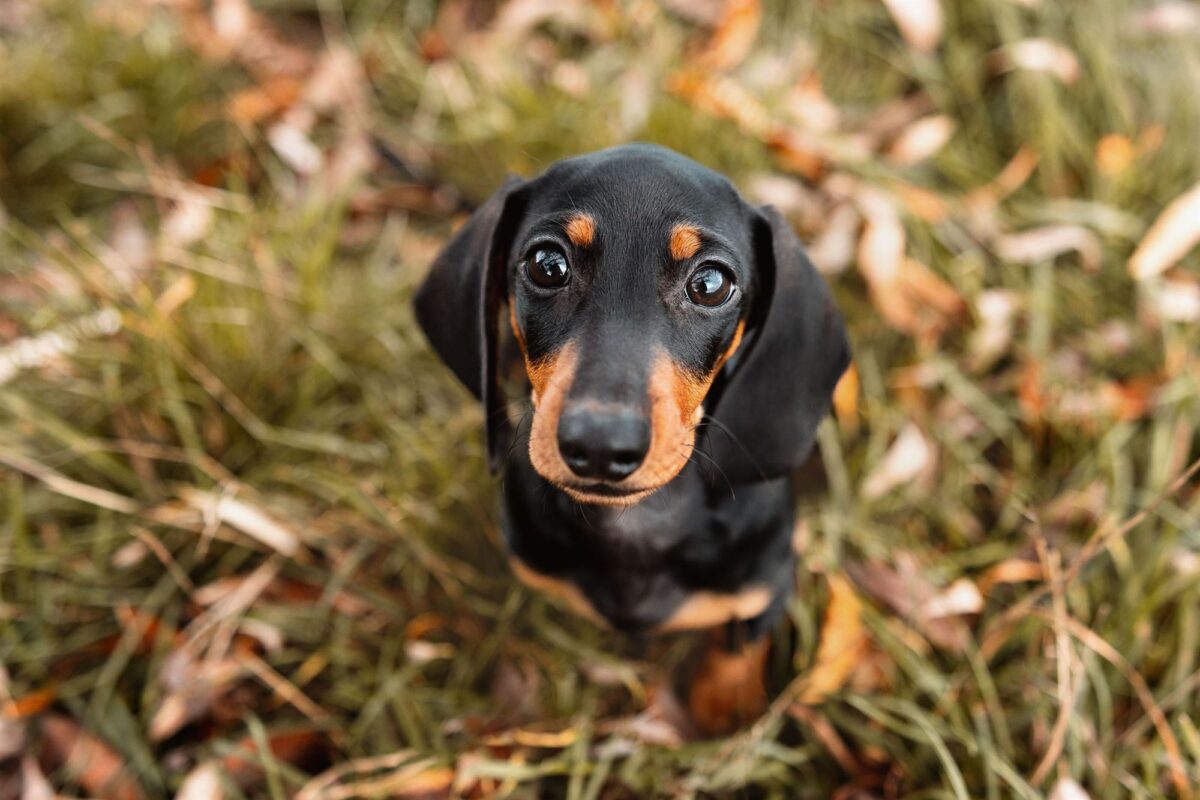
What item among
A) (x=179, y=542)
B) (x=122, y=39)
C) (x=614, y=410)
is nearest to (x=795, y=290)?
(x=614, y=410)

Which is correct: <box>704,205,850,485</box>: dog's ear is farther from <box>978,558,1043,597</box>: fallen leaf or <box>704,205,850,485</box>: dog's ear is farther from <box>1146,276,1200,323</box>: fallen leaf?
<box>1146,276,1200,323</box>: fallen leaf

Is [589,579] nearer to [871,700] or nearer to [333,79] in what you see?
[871,700]

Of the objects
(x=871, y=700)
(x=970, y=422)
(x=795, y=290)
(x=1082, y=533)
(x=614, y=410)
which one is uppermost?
(x=795, y=290)

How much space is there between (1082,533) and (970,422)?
1.62 feet

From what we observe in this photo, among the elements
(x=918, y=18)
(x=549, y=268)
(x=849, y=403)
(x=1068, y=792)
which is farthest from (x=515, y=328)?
(x=918, y=18)

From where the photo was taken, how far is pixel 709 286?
1.99 metres

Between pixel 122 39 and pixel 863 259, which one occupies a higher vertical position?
pixel 122 39

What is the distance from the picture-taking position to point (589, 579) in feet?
7.76

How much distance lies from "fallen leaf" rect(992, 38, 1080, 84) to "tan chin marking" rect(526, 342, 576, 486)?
114 inches

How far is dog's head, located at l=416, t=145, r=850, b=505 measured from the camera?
178cm

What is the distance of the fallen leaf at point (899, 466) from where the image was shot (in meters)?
3.18

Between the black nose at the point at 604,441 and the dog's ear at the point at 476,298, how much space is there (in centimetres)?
47

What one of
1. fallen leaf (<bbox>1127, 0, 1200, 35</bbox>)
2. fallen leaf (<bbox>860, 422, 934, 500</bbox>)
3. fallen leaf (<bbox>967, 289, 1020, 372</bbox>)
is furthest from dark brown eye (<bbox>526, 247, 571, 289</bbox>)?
fallen leaf (<bbox>1127, 0, 1200, 35</bbox>)

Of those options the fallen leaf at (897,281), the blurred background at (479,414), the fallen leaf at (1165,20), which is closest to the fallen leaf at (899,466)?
the blurred background at (479,414)
